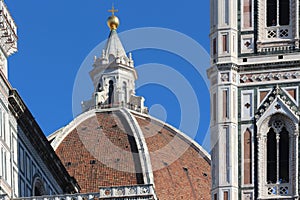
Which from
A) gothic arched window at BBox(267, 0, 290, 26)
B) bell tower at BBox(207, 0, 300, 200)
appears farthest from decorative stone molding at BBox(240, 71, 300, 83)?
gothic arched window at BBox(267, 0, 290, 26)

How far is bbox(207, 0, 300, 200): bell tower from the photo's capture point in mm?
46031

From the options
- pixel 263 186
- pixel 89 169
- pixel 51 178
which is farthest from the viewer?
pixel 89 169

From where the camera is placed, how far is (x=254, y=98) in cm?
4684

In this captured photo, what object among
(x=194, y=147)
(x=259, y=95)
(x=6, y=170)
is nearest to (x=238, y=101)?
(x=259, y=95)

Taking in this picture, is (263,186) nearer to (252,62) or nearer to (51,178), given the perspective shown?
(252,62)

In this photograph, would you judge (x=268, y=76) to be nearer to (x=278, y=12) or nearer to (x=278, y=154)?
(x=278, y=12)

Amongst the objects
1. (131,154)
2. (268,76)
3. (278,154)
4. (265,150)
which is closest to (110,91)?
(131,154)

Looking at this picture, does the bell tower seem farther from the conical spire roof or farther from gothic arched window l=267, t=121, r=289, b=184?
the conical spire roof

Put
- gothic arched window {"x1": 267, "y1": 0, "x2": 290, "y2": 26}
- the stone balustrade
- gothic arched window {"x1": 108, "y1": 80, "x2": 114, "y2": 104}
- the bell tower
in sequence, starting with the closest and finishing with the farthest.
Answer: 1. the bell tower
2. the stone balustrade
3. gothic arched window {"x1": 267, "y1": 0, "x2": 290, "y2": 26}
4. gothic arched window {"x1": 108, "y1": 80, "x2": 114, "y2": 104}

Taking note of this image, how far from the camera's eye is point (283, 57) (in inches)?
1855

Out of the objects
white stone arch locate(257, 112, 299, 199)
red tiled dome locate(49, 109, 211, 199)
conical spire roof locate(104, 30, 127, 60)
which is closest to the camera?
white stone arch locate(257, 112, 299, 199)

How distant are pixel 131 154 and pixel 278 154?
4240 cm

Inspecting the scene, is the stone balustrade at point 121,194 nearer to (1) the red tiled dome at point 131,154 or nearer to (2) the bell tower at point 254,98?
(2) the bell tower at point 254,98

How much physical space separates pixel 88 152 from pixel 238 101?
145 ft
